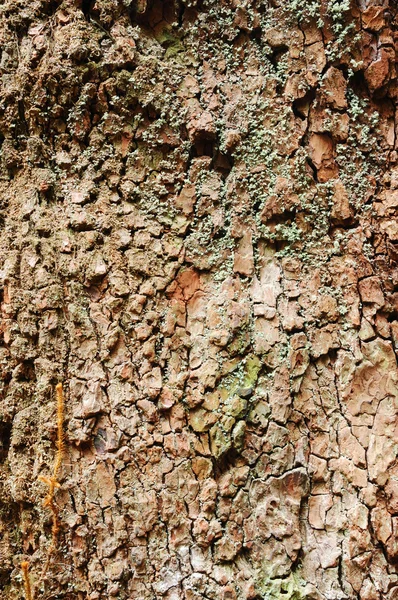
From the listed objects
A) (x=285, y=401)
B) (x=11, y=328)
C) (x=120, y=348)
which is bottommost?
(x=285, y=401)

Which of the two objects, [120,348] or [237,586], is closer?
[237,586]

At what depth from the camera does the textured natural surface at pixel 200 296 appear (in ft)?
3.86

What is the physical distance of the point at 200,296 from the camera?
1.29m

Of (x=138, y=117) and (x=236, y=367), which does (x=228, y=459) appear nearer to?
(x=236, y=367)

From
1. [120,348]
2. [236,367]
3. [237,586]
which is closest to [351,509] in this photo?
[237,586]

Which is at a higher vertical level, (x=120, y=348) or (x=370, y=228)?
(x=370, y=228)

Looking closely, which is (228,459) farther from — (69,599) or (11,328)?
(11,328)

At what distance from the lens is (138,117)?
1337 millimetres

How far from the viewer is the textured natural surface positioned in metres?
1.18

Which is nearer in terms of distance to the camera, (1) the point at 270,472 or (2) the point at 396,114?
(1) the point at 270,472

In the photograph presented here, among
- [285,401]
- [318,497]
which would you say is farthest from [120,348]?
[318,497]

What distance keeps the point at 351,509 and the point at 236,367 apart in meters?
0.41

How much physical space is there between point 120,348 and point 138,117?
59cm

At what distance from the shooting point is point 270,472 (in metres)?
1.19
